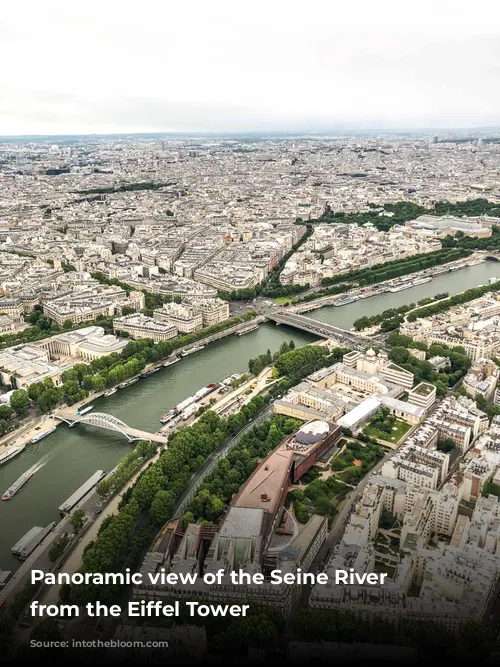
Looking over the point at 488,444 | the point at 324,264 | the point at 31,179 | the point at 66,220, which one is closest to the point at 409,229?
the point at 324,264

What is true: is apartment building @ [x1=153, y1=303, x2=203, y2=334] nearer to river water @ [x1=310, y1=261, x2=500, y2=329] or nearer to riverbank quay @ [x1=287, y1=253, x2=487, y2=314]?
riverbank quay @ [x1=287, y1=253, x2=487, y2=314]

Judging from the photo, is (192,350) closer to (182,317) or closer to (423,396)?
(182,317)

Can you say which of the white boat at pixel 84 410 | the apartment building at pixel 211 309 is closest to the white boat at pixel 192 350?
the apartment building at pixel 211 309

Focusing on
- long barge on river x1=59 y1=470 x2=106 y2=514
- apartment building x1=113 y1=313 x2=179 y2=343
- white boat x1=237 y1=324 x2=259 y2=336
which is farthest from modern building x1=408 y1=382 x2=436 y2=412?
apartment building x1=113 y1=313 x2=179 y2=343

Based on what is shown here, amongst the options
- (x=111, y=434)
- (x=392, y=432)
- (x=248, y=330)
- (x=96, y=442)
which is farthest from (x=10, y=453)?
(x=248, y=330)

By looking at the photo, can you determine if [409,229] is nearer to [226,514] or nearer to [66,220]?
[66,220]

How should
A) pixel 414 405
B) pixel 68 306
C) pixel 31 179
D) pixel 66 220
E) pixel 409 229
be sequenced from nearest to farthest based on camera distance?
1. pixel 414 405
2. pixel 68 306
3. pixel 409 229
4. pixel 66 220
5. pixel 31 179
